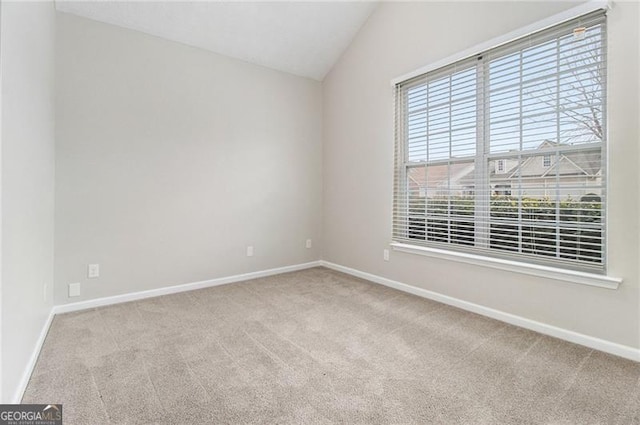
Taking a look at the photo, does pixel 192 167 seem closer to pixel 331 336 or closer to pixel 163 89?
pixel 163 89

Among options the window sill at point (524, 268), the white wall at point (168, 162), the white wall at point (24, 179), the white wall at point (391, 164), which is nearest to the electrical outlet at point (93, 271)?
the white wall at point (168, 162)

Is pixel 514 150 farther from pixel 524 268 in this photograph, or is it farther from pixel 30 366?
pixel 30 366

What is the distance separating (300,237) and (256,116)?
1.67 metres

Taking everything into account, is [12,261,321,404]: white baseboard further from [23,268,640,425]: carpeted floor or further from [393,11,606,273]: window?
[393,11,606,273]: window

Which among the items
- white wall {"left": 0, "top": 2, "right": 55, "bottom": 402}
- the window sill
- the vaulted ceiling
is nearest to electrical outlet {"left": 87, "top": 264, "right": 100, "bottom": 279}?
white wall {"left": 0, "top": 2, "right": 55, "bottom": 402}

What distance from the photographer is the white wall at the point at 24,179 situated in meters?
1.37

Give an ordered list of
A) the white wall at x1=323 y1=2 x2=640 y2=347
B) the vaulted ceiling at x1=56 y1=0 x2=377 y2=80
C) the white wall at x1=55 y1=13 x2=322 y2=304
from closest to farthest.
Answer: the white wall at x1=323 y1=2 x2=640 y2=347, the white wall at x1=55 y1=13 x2=322 y2=304, the vaulted ceiling at x1=56 y1=0 x2=377 y2=80

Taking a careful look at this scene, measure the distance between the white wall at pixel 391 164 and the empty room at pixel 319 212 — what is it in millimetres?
18

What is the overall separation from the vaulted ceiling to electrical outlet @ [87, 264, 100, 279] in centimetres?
221

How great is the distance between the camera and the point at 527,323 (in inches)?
93.4

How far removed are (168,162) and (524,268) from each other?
3.36m

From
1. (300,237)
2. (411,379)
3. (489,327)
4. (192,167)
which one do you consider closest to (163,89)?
(192,167)

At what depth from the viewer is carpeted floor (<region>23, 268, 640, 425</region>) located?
4.83 feet


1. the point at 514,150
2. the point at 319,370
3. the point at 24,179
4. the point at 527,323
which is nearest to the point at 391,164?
the point at 514,150
